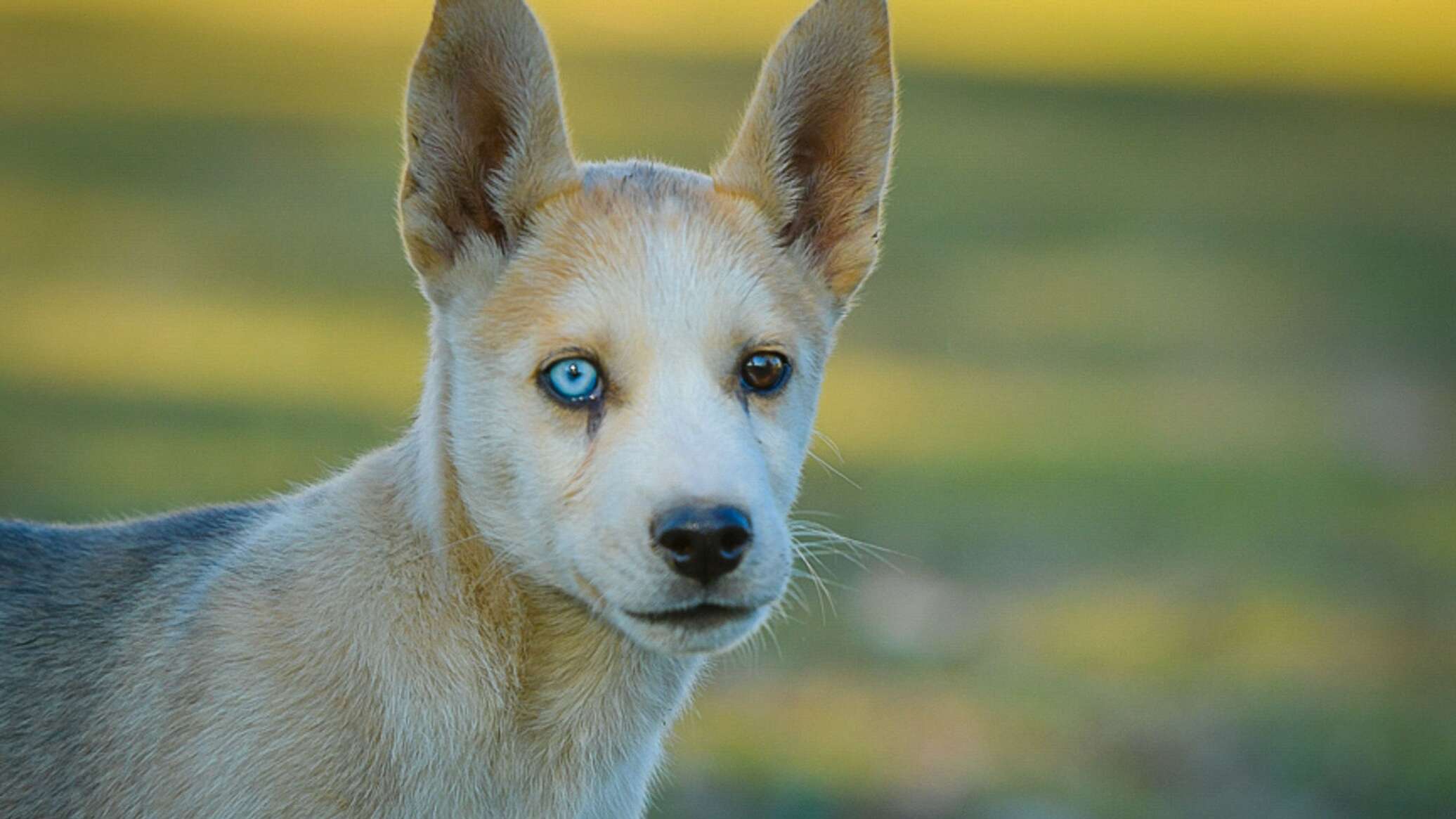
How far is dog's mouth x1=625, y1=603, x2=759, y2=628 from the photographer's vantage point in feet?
13.0

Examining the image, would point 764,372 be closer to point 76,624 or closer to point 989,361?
point 76,624

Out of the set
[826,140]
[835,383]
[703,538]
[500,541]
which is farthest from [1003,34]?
[703,538]

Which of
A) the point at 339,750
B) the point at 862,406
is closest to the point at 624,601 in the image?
the point at 339,750

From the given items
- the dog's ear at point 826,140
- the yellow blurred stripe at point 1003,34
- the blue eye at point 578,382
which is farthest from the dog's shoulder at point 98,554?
the yellow blurred stripe at point 1003,34

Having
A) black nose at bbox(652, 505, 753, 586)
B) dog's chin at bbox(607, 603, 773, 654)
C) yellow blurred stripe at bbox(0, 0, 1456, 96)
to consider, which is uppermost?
yellow blurred stripe at bbox(0, 0, 1456, 96)

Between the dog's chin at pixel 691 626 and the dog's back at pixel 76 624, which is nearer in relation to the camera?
the dog's chin at pixel 691 626

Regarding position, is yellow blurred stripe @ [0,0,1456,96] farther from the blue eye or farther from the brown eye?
the blue eye

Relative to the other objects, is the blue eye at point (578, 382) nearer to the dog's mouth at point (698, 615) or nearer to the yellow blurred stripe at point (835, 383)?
the dog's mouth at point (698, 615)

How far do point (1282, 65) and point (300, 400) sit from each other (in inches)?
564

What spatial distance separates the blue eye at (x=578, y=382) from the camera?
163 inches

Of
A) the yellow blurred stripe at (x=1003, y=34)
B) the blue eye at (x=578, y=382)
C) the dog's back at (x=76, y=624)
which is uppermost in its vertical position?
the yellow blurred stripe at (x=1003, y=34)

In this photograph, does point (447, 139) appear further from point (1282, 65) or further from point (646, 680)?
point (1282, 65)

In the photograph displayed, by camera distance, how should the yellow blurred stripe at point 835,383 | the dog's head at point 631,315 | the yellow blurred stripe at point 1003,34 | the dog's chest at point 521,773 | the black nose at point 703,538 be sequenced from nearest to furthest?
the black nose at point 703,538
the dog's head at point 631,315
the dog's chest at point 521,773
the yellow blurred stripe at point 835,383
the yellow blurred stripe at point 1003,34

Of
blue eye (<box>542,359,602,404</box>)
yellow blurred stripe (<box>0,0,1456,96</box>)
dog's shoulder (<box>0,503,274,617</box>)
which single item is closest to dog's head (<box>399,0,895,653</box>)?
blue eye (<box>542,359,602,404</box>)
